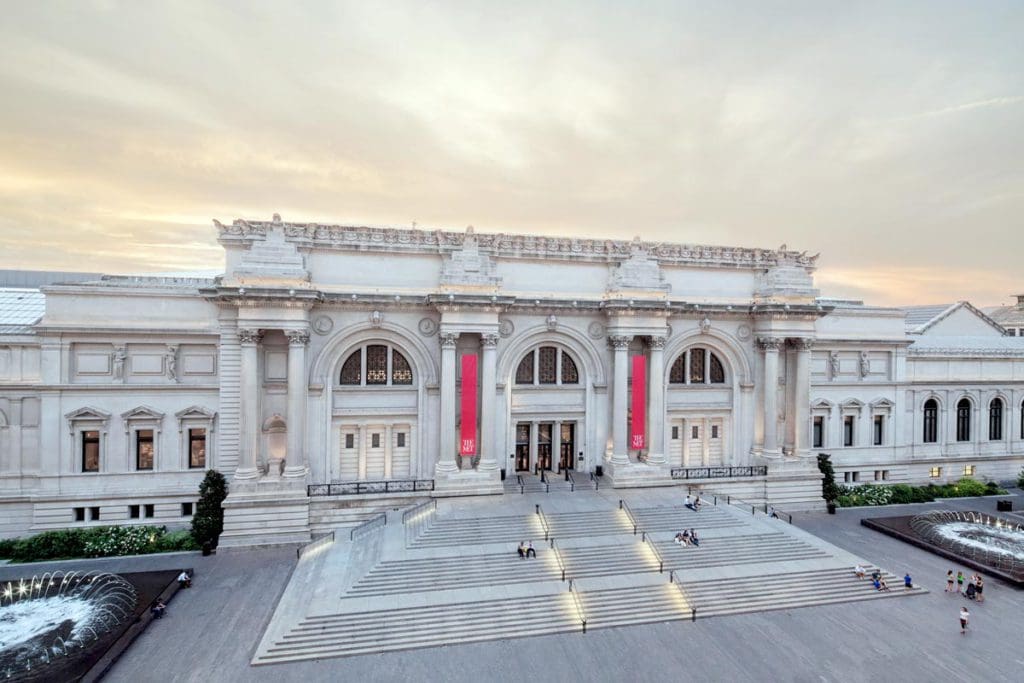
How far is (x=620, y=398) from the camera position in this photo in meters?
36.3

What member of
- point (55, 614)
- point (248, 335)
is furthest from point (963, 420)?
point (55, 614)

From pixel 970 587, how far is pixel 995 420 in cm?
2924

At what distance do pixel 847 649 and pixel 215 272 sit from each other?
60073 mm

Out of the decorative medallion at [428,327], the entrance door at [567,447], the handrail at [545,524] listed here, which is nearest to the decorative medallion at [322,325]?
the decorative medallion at [428,327]

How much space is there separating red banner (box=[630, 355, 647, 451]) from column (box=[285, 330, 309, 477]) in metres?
20.9

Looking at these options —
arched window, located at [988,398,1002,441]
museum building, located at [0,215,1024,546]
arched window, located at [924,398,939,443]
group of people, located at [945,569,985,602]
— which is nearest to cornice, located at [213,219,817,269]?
museum building, located at [0,215,1024,546]

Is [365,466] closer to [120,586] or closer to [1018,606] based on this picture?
[120,586]

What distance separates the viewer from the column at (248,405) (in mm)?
31594

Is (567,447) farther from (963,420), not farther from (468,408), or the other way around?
(963,420)

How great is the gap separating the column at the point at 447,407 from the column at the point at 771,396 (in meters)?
21.9

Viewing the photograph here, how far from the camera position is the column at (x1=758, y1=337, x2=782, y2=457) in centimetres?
3822

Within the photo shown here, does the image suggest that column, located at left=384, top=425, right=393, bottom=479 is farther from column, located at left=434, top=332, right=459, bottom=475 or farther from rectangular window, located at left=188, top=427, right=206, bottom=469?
rectangular window, located at left=188, top=427, right=206, bottom=469

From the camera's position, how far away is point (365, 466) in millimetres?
34812

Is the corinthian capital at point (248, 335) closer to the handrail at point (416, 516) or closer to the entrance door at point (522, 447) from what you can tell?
the handrail at point (416, 516)
